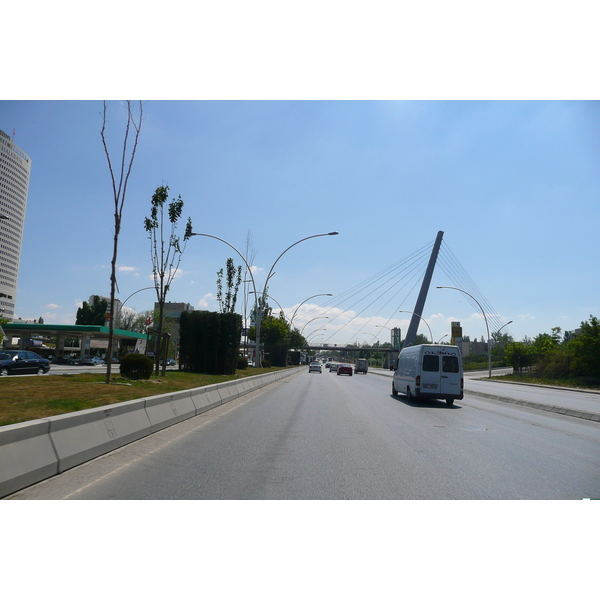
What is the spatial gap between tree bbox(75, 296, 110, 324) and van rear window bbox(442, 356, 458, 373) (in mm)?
79017

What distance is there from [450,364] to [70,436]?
15331 mm

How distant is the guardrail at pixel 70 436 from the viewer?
582 cm

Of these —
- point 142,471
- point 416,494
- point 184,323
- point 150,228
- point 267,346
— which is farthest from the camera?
point 267,346

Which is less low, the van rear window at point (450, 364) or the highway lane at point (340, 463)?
the van rear window at point (450, 364)

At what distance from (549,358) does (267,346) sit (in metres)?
38.8

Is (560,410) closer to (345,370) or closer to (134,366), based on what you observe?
(134,366)

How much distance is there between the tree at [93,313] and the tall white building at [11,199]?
38.7 ft

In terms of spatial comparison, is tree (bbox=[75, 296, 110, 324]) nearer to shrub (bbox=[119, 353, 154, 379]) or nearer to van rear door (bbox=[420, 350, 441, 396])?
shrub (bbox=[119, 353, 154, 379])

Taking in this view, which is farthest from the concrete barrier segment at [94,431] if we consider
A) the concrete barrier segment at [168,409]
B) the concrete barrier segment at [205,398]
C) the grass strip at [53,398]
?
the concrete barrier segment at [205,398]

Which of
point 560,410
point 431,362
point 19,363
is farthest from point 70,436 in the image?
point 19,363

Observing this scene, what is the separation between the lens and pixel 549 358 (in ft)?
195

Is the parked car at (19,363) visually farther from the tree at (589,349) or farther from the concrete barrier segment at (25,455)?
the tree at (589,349)
